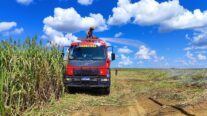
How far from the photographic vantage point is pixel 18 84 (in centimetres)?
1277

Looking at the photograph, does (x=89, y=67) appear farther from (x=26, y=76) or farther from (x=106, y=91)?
(x=26, y=76)

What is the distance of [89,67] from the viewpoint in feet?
63.3

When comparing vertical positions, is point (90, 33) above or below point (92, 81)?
above

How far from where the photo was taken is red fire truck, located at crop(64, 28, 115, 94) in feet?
63.1

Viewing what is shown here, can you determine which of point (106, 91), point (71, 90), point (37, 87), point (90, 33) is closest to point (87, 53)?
point (71, 90)

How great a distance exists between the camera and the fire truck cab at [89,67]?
1922 centimetres

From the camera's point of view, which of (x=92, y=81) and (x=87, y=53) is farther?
(x=87, y=53)

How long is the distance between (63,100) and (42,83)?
65.2 inches

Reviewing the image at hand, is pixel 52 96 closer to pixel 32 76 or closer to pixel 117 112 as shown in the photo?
pixel 32 76

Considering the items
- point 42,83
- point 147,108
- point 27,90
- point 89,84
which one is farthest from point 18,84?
point 89,84

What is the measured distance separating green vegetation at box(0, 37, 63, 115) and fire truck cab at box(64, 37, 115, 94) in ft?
5.85

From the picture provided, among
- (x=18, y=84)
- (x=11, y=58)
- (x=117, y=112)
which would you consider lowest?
(x=117, y=112)

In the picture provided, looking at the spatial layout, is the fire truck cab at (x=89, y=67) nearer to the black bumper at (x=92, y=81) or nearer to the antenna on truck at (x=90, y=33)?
the black bumper at (x=92, y=81)

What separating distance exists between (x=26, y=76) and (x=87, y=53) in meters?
6.45
